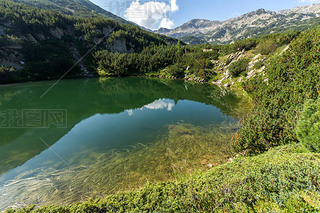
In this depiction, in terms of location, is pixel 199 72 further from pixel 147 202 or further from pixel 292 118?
pixel 147 202

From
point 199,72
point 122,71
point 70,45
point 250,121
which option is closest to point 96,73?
point 122,71

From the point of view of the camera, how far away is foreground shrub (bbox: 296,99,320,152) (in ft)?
20.9

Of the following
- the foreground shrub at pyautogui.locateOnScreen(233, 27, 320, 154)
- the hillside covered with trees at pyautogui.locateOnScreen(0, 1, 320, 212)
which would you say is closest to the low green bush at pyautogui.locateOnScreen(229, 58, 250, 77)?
the hillside covered with trees at pyautogui.locateOnScreen(0, 1, 320, 212)

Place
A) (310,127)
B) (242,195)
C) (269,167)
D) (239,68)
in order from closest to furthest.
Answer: (242,195)
(269,167)
(310,127)
(239,68)

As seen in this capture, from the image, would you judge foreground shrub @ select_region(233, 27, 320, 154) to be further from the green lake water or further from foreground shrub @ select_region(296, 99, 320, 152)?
the green lake water

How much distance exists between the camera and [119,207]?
5.76m

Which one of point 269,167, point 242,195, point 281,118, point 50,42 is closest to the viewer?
point 242,195

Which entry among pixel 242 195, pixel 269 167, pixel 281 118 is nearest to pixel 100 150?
pixel 242 195

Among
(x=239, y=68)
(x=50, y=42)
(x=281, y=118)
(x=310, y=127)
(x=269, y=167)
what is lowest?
(x=269, y=167)

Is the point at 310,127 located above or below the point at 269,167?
above

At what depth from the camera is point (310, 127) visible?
6.70 metres

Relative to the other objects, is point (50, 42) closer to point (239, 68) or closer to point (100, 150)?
point (100, 150)

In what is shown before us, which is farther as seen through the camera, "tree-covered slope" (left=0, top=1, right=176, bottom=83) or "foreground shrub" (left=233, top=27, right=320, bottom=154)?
"tree-covered slope" (left=0, top=1, right=176, bottom=83)

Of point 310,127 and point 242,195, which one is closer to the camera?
point 242,195
